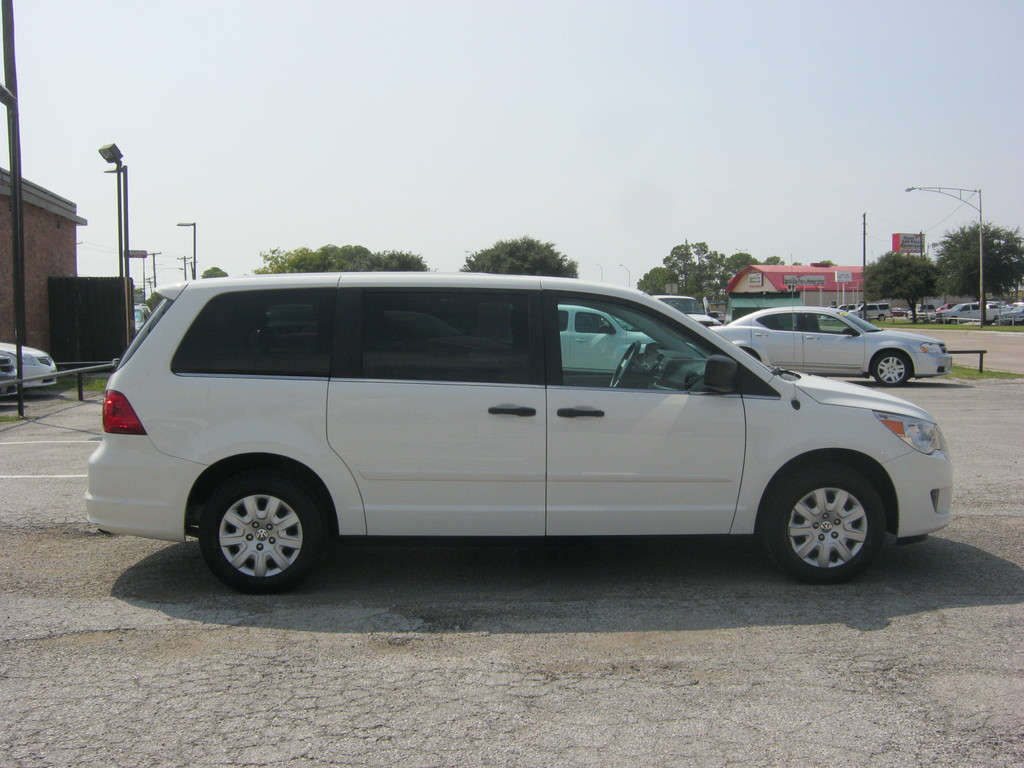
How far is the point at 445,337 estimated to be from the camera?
5.61m

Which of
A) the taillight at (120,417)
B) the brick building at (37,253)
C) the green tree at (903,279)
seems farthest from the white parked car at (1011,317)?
the taillight at (120,417)

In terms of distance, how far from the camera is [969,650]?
4.71 metres

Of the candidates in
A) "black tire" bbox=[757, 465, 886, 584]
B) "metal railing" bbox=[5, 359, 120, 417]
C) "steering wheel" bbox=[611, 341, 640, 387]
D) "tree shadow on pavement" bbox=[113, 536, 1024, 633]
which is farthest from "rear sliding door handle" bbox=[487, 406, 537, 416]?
"metal railing" bbox=[5, 359, 120, 417]

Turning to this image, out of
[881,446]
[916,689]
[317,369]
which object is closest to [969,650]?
[916,689]

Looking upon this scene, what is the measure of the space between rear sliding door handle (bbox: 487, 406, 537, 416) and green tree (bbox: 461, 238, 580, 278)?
53.4m

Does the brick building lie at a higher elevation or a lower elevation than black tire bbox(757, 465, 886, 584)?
higher

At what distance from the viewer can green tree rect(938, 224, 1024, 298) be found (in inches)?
2881

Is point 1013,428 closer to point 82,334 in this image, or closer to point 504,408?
point 504,408

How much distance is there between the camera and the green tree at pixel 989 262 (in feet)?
240

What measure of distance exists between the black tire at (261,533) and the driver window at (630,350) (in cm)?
174

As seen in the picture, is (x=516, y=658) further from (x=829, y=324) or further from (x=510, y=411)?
(x=829, y=324)

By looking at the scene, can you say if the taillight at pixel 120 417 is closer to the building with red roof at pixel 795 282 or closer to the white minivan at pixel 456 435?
the white minivan at pixel 456 435

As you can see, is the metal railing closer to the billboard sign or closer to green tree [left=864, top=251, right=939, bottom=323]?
green tree [left=864, top=251, right=939, bottom=323]

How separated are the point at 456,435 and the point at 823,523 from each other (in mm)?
2231
